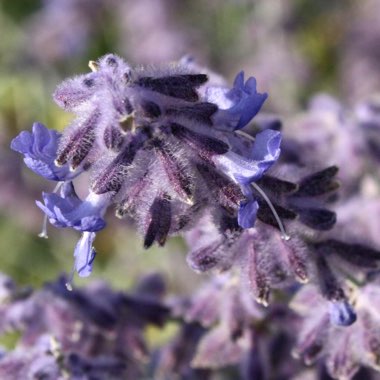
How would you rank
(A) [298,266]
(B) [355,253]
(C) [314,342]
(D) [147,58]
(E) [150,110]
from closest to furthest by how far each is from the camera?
(E) [150,110], (A) [298,266], (B) [355,253], (C) [314,342], (D) [147,58]

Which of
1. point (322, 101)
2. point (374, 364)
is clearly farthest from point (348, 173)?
point (374, 364)

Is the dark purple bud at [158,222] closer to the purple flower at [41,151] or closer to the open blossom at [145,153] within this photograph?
the open blossom at [145,153]

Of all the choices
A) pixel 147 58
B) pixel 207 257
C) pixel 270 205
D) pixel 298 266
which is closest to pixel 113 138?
pixel 270 205

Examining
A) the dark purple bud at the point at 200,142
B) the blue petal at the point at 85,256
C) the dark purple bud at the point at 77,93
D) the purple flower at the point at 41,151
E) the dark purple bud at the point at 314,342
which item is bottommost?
the blue petal at the point at 85,256

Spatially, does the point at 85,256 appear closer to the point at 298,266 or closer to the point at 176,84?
the point at 176,84

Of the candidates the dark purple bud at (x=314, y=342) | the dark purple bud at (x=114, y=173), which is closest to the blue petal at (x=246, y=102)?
the dark purple bud at (x=114, y=173)

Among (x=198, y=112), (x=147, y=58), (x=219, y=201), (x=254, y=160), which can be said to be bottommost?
(x=219, y=201)

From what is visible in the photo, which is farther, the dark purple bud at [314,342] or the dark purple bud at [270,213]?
the dark purple bud at [314,342]

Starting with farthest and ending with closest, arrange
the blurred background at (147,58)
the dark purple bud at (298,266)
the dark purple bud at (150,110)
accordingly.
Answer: the blurred background at (147,58) < the dark purple bud at (298,266) < the dark purple bud at (150,110)
